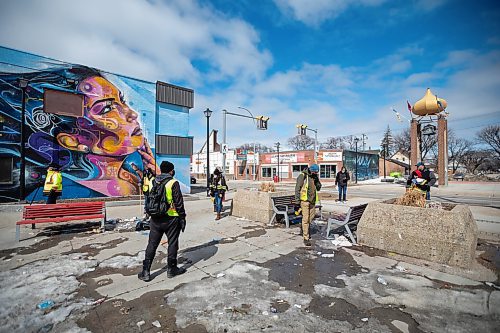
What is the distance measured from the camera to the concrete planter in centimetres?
814

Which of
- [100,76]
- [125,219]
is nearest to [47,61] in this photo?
[100,76]

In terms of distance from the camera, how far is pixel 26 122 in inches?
510

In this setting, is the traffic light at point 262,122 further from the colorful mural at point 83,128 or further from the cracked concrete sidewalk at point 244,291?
the cracked concrete sidewalk at point 244,291

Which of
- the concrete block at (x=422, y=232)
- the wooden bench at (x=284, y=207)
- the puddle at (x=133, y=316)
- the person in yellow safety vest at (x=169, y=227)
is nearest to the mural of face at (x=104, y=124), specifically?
the wooden bench at (x=284, y=207)

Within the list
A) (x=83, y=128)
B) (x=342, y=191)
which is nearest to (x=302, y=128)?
(x=342, y=191)

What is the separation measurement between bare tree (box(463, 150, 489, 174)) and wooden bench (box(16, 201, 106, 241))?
81.0 metres

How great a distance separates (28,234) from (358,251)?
8762 millimetres

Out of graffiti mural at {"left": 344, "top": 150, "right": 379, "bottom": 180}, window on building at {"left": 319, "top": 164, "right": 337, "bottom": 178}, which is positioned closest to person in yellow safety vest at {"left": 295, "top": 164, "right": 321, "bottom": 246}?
window on building at {"left": 319, "top": 164, "right": 337, "bottom": 178}

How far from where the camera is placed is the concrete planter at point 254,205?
814cm

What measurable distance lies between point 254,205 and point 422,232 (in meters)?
4.94

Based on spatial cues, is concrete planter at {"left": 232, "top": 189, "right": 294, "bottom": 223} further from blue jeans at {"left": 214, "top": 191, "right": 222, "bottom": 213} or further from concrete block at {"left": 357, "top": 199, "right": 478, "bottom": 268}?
concrete block at {"left": 357, "top": 199, "right": 478, "bottom": 268}

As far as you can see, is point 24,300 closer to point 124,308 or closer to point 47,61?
point 124,308

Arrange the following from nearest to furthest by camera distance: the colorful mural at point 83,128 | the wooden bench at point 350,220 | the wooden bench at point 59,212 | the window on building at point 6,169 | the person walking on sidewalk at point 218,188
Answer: the wooden bench at point 350,220 < the wooden bench at point 59,212 < the person walking on sidewalk at point 218,188 < the window on building at point 6,169 < the colorful mural at point 83,128

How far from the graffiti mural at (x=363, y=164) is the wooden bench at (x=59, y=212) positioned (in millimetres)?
36006
